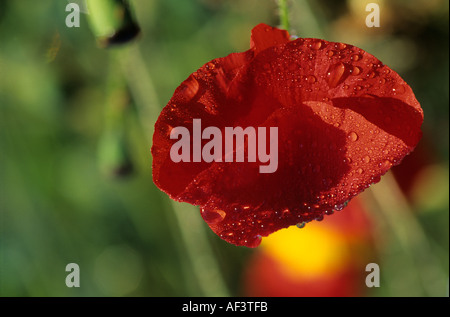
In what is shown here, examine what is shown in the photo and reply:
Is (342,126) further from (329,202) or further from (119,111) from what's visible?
(119,111)

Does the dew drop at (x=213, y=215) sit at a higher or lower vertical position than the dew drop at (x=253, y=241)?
higher

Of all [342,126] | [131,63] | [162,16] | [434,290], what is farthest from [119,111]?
[434,290]

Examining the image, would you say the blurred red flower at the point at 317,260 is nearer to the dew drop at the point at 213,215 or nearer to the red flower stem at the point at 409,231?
the red flower stem at the point at 409,231

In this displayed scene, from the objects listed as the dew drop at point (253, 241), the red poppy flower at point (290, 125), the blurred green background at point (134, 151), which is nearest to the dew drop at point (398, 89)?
the red poppy flower at point (290, 125)

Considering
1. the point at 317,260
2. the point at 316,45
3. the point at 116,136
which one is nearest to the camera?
the point at 316,45

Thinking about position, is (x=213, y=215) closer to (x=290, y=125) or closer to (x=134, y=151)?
(x=290, y=125)

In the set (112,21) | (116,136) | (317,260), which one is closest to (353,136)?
(112,21)
